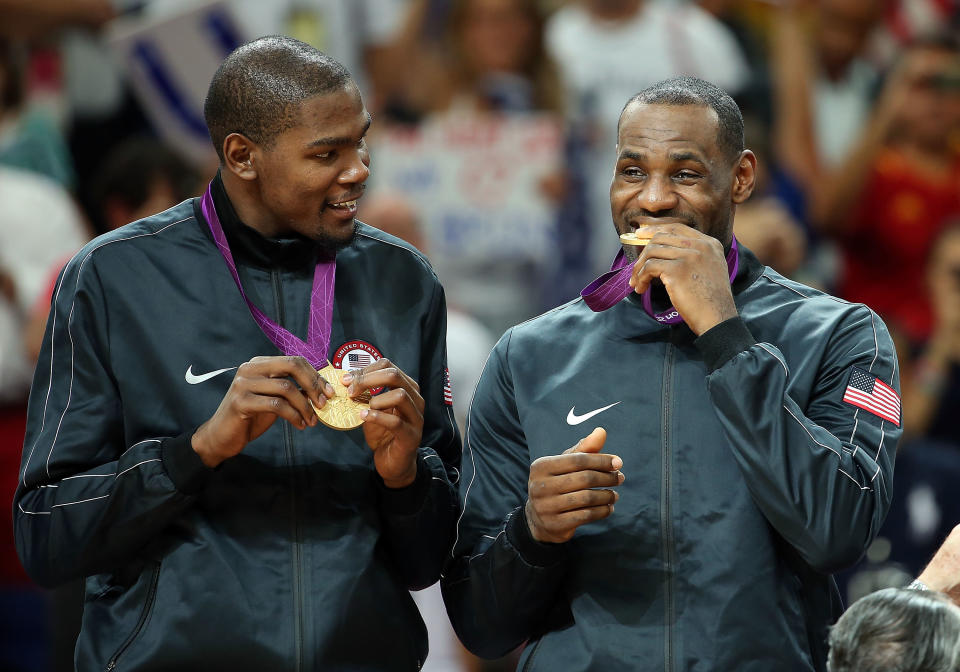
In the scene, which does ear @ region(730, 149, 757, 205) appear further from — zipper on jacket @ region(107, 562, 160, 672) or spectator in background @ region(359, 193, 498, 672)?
spectator in background @ region(359, 193, 498, 672)

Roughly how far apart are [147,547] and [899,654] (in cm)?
135

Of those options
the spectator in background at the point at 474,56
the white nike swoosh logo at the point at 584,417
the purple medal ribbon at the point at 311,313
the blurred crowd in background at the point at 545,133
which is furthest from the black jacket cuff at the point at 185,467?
the spectator in background at the point at 474,56

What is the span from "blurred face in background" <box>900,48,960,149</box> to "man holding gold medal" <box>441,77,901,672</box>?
446 centimetres

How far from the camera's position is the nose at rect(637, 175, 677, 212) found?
8.73ft

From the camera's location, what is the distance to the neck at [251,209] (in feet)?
9.04

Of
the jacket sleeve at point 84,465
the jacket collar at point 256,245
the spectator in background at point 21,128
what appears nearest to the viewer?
the jacket sleeve at point 84,465

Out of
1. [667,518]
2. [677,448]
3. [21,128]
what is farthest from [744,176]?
[21,128]

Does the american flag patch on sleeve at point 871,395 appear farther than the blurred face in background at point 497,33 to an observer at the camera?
No

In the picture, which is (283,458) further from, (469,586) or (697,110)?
(697,110)

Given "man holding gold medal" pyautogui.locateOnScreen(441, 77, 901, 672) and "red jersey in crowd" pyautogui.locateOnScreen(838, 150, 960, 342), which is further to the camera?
"red jersey in crowd" pyautogui.locateOnScreen(838, 150, 960, 342)

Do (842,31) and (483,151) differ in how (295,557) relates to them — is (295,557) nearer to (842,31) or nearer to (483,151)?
(483,151)

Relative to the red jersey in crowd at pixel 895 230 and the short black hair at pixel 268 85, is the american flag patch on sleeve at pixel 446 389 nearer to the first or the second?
the short black hair at pixel 268 85

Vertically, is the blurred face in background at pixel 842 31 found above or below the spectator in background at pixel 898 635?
above

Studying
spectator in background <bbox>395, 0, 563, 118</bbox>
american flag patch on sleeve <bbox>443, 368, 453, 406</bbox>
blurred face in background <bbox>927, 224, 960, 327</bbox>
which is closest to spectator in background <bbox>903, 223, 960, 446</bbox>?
blurred face in background <bbox>927, 224, 960, 327</bbox>
